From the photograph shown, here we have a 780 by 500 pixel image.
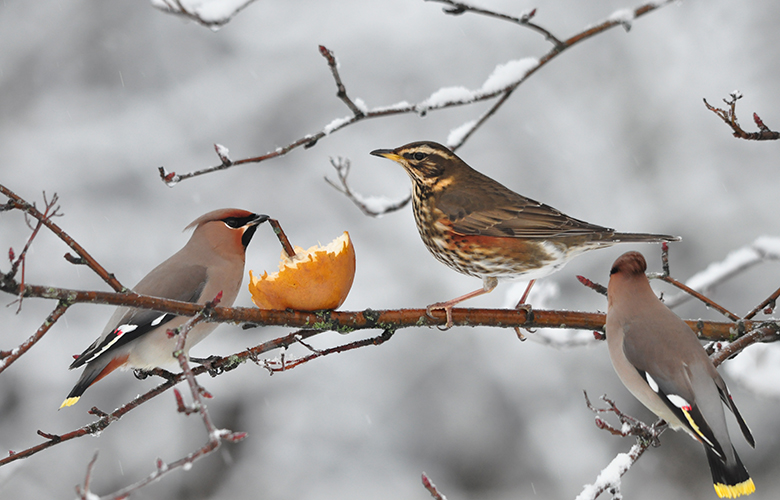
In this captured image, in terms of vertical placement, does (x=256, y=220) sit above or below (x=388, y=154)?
below

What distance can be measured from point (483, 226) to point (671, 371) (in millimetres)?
1468

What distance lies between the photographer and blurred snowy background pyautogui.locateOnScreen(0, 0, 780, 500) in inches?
262

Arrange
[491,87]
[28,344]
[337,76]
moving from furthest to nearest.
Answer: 1. [491,87]
2. [337,76]
3. [28,344]

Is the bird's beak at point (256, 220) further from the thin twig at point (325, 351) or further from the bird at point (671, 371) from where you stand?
the bird at point (671, 371)

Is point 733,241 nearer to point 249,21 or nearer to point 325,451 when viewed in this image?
point 325,451

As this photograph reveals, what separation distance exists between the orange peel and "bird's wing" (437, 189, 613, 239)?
101 cm

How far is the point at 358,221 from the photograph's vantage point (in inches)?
302

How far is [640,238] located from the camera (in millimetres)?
2895

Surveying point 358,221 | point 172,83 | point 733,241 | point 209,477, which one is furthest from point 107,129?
point 733,241

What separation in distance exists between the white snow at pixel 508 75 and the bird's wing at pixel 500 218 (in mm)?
880

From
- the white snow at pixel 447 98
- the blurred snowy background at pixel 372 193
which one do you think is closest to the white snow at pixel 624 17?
the white snow at pixel 447 98

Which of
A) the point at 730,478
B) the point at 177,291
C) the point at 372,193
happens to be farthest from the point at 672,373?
the point at 372,193

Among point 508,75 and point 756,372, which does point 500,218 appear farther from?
point 756,372

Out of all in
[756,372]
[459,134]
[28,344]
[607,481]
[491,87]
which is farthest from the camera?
[756,372]
